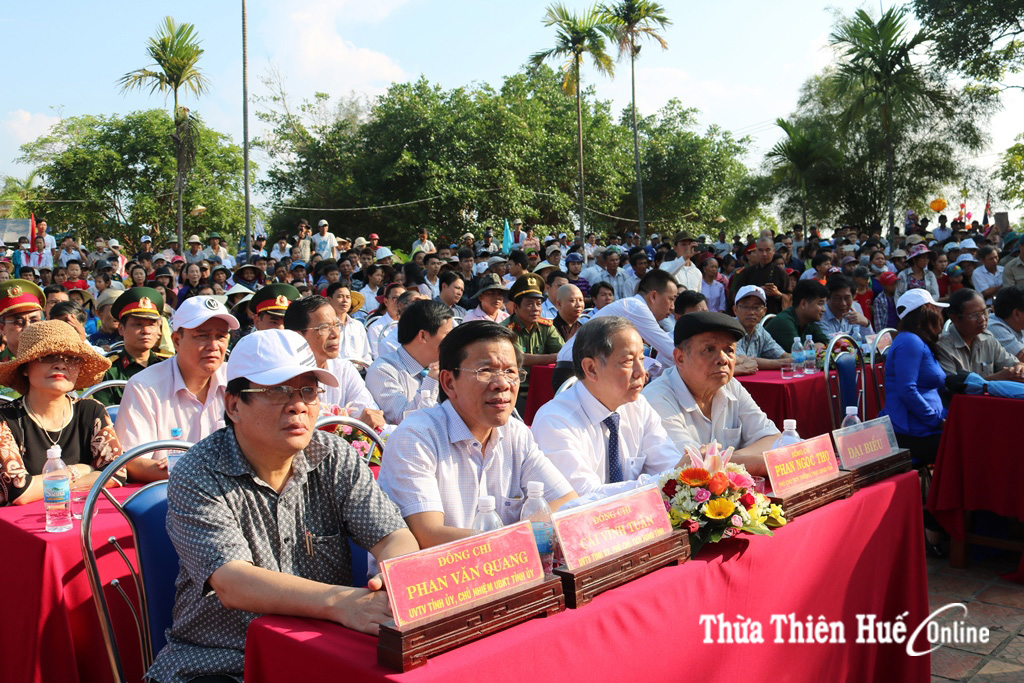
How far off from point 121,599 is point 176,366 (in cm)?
121

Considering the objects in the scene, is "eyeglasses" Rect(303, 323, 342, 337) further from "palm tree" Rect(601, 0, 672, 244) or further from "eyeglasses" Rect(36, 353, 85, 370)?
"palm tree" Rect(601, 0, 672, 244)

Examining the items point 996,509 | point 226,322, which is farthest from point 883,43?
point 226,322

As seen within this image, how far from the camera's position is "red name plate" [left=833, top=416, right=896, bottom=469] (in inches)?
114

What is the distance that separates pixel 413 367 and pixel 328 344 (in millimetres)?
512

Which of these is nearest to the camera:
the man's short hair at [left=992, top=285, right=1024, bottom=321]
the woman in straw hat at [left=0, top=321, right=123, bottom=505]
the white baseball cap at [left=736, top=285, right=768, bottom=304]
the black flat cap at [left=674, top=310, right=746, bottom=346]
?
the woman in straw hat at [left=0, top=321, right=123, bottom=505]

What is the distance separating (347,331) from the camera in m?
7.41

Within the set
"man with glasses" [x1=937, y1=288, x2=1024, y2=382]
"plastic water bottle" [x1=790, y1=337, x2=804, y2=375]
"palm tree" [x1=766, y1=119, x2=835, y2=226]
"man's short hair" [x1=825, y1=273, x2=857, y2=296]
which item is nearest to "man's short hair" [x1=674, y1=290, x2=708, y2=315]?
"plastic water bottle" [x1=790, y1=337, x2=804, y2=375]

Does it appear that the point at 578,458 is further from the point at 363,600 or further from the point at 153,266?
the point at 153,266

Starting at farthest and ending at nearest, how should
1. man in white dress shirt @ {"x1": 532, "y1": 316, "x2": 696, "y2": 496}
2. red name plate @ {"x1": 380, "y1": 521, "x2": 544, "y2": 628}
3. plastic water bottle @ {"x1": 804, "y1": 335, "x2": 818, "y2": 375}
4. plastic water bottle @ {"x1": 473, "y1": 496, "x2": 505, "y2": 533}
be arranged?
1. plastic water bottle @ {"x1": 804, "y1": 335, "x2": 818, "y2": 375}
2. man in white dress shirt @ {"x1": 532, "y1": 316, "x2": 696, "y2": 496}
3. plastic water bottle @ {"x1": 473, "y1": 496, "x2": 505, "y2": 533}
4. red name plate @ {"x1": 380, "y1": 521, "x2": 544, "y2": 628}

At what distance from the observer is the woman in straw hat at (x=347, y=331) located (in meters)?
7.22

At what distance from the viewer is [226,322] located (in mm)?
3752

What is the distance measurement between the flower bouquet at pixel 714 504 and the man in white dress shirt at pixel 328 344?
259 centimetres

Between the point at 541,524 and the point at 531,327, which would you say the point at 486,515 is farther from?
the point at 531,327

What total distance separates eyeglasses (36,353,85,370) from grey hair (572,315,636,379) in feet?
6.83
